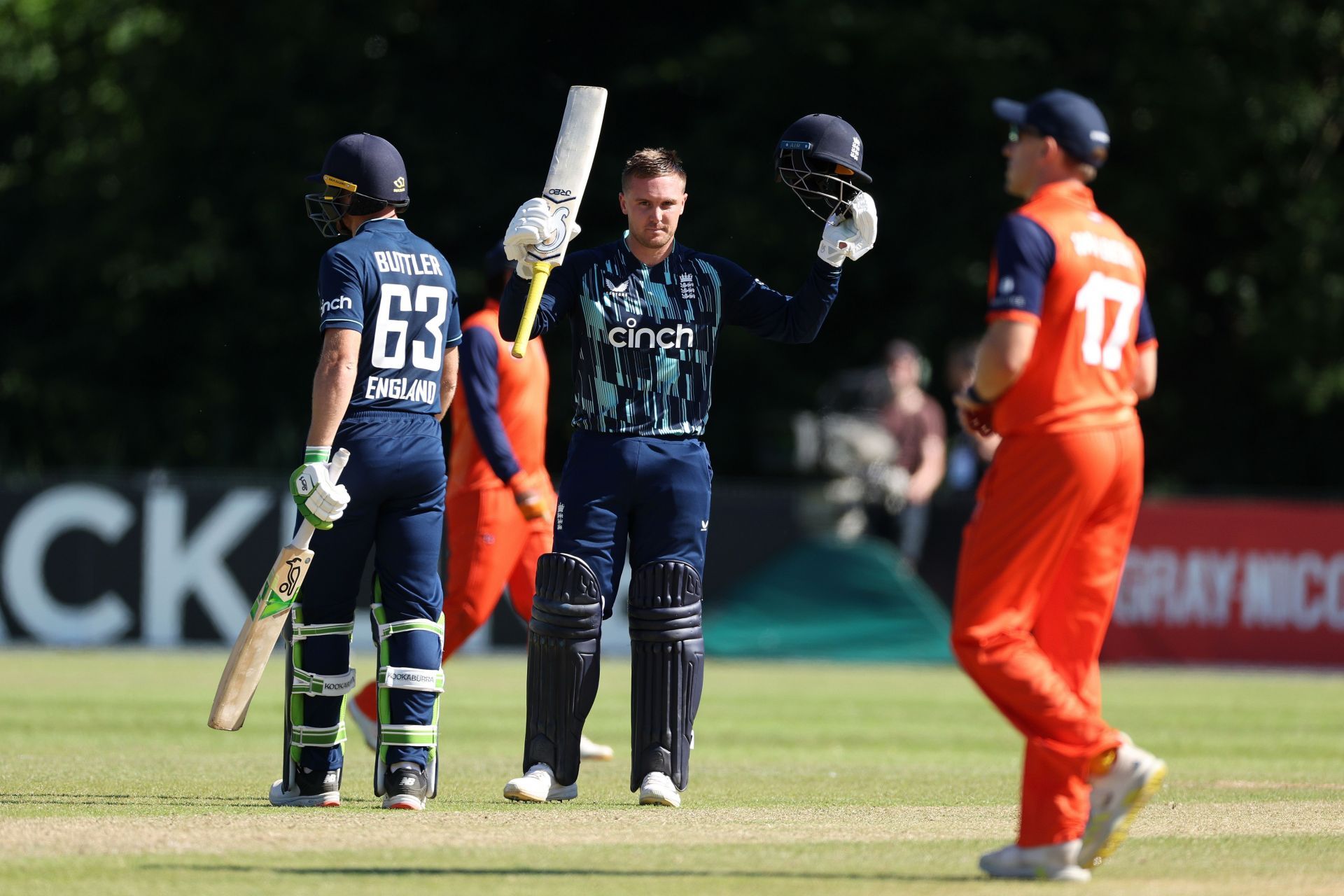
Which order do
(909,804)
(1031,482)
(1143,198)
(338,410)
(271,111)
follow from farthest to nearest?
(271,111) → (1143,198) → (909,804) → (338,410) → (1031,482)

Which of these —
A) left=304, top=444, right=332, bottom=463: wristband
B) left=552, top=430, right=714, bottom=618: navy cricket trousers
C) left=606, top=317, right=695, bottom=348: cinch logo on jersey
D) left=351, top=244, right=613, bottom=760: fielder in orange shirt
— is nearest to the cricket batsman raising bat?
left=304, top=444, right=332, bottom=463: wristband

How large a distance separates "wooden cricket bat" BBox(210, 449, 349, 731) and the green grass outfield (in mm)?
340

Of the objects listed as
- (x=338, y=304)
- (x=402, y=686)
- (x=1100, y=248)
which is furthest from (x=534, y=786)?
(x=1100, y=248)

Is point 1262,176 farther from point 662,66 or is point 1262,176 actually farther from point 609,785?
point 609,785

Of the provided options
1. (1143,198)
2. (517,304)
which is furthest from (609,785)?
(1143,198)

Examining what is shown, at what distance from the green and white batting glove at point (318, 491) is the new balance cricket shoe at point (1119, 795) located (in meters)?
2.58

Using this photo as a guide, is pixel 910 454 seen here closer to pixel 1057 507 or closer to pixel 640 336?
pixel 640 336

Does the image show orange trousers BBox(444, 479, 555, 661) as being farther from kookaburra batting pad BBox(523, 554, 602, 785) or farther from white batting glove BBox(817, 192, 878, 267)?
white batting glove BBox(817, 192, 878, 267)

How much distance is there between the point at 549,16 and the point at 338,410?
1810 cm

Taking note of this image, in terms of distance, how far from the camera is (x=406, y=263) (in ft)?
22.3

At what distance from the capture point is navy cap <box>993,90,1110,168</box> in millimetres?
5453

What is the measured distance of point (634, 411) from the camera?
6.88 m

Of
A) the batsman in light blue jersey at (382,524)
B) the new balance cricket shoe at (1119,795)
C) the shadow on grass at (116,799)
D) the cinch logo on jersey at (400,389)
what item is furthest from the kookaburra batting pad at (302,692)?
the new balance cricket shoe at (1119,795)

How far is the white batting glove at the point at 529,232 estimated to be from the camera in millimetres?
6648
